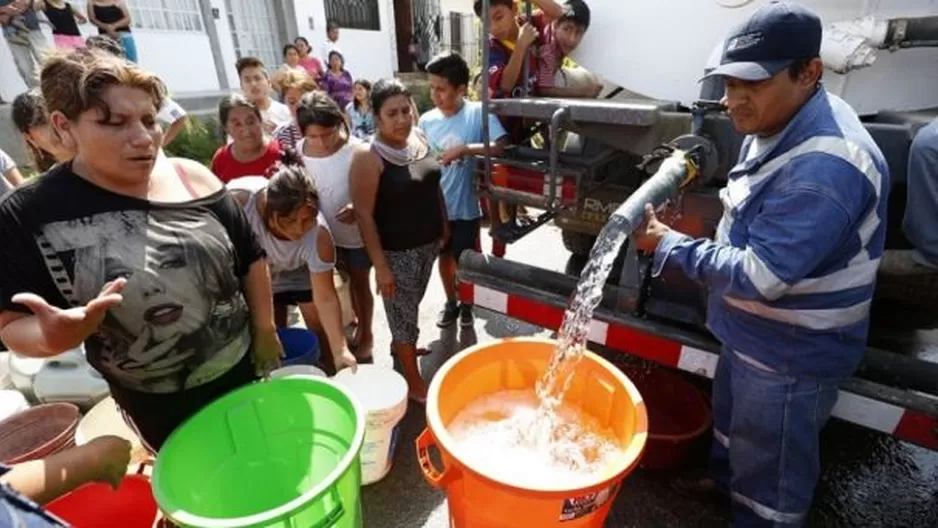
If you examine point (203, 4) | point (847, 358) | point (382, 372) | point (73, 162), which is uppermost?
point (203, 4)

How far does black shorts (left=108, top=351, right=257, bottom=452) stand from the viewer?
4.78 ft

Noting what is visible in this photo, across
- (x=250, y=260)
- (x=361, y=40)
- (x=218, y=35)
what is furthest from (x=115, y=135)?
(x=361, y=40)

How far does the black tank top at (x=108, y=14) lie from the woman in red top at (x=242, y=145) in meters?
4.65

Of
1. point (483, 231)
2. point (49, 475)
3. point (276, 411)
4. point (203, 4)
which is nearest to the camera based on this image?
point (49, 475)

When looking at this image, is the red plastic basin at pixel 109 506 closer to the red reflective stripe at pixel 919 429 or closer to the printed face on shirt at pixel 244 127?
the printed face on shirt at pixel 244 127

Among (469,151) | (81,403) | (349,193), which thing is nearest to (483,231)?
(469,151)

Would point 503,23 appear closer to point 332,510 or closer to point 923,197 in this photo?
point 923,197

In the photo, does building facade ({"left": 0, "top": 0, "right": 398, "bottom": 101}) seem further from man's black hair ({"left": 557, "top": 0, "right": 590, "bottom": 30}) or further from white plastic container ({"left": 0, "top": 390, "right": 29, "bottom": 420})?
man's black hair ({"left": 557, "top": 0, "right": 590, "bottom": 30})

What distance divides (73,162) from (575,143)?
2.16 meters

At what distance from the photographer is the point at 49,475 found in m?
0.98

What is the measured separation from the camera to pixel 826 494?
214 centimetres

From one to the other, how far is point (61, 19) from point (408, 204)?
17.9ft

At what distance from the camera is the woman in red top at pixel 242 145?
2.81m

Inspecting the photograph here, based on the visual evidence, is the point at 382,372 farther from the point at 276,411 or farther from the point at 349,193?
the point at 349,193
